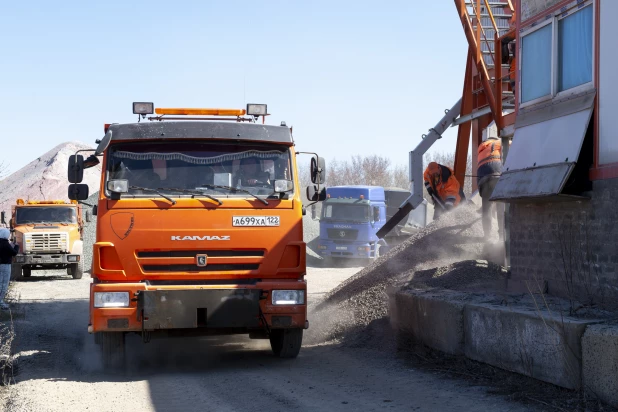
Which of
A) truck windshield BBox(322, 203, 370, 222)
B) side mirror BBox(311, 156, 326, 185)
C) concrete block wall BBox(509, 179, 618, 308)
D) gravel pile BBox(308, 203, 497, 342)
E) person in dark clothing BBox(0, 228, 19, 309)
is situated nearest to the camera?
concrete block wall BBox(509, 179, 618, 308)

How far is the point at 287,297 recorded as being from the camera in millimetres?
8945

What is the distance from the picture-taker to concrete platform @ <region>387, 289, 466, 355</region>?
9000mm

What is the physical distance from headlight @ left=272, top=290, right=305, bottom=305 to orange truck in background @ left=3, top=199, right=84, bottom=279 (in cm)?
1828

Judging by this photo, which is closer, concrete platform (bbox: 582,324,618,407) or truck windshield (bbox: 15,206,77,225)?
concrete platform (bbox: 582,324,618,407)

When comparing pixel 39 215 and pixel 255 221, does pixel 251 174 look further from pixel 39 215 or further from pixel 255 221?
Result: pixel 39 215

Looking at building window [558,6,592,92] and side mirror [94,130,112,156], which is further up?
building window [558,6,592,92]

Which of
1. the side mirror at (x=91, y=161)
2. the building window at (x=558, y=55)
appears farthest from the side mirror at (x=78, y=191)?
the building window at (x=558, y=55)

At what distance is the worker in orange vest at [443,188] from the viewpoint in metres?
14.6

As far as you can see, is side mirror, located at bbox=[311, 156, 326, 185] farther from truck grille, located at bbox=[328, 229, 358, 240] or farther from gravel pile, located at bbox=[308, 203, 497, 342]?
truck grille, located at bbox=[328, 229, 358, 240]

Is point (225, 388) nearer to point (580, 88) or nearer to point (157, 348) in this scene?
point (157, 348)

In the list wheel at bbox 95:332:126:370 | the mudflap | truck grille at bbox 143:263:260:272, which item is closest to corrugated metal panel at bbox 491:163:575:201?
truck grille at bbox 143:263:260:272

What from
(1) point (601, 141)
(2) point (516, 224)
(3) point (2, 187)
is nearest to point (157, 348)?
(2) point (516, 224)

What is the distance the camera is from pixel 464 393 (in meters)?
7.63

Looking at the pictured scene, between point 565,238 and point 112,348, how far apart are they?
528 cm
